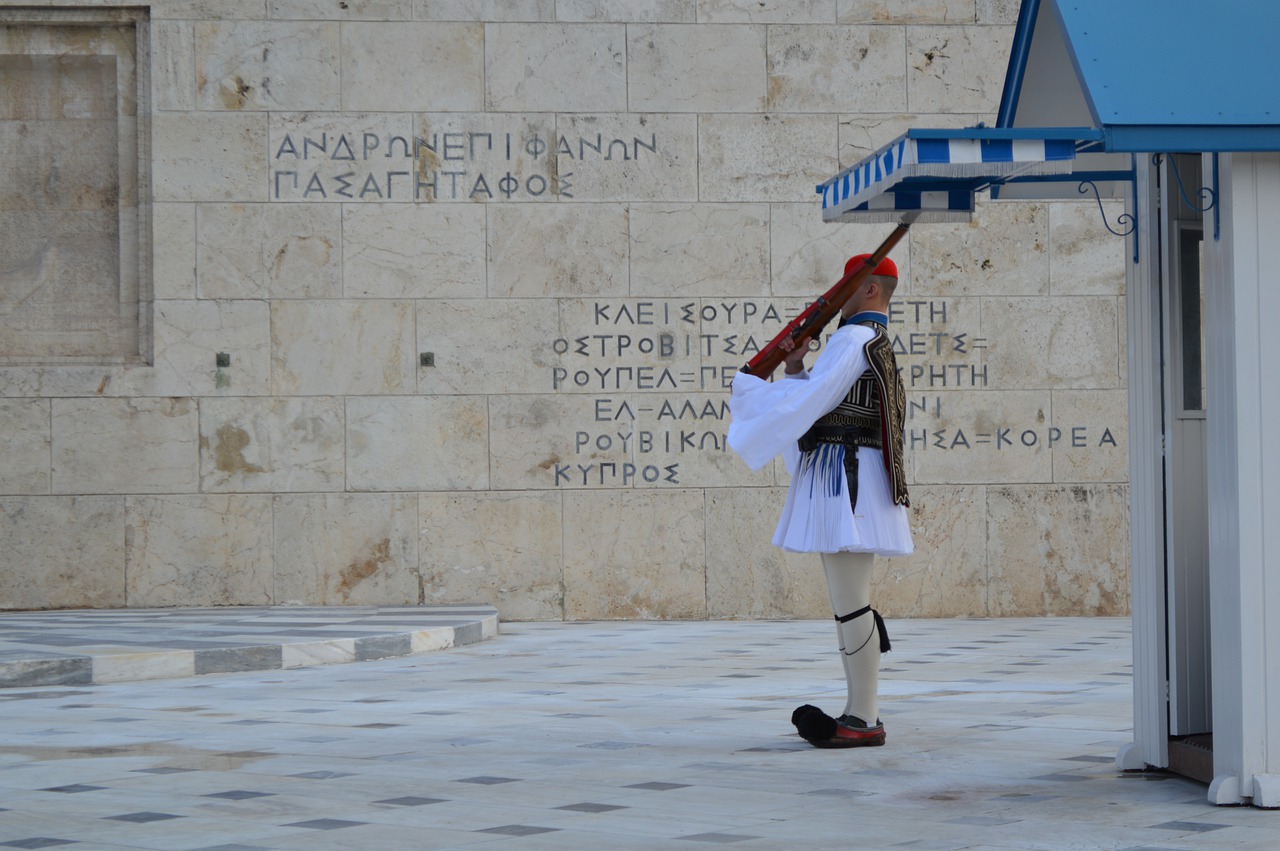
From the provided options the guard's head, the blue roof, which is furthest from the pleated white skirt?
the blue roof

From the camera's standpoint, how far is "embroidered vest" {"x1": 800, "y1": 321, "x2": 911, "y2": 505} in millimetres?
6422

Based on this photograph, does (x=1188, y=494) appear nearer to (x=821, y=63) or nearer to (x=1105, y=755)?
(x=1105, y=755)

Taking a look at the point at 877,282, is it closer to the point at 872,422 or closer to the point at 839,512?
the point at 872,422

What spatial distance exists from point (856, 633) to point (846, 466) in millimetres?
597

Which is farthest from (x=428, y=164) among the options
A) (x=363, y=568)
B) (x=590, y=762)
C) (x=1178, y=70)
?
(x=1178, y=70)

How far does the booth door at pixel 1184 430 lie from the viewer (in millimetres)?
5395

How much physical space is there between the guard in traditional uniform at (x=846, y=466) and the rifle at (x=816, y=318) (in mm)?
44

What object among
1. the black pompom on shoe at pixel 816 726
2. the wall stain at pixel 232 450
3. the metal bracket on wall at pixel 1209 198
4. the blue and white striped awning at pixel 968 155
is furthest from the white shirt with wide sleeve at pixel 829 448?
the wall stain at pixel 232 450

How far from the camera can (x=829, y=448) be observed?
21.2ft

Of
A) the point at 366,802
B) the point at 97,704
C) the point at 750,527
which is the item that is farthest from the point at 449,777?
the point at 750,527

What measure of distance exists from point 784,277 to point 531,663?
4.30 m

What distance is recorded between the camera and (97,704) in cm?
791

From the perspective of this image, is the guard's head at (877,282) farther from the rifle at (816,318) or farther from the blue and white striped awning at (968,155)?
the blue and white striped awning at (968,155)

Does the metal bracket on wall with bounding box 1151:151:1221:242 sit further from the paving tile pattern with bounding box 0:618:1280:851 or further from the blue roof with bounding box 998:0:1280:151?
the paving tile pattern with bounding box 0:618:1280:851
